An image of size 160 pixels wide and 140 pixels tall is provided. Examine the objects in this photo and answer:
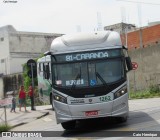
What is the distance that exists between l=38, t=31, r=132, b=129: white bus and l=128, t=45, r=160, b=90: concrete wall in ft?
71.4

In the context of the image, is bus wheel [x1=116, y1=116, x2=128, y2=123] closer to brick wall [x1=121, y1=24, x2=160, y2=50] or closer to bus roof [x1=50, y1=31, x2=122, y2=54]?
A: bus roof [x1=50, y1=31, x2=122, y2=54]

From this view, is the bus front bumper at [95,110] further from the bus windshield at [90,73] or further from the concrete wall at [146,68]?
the concrete wall at [146,68]

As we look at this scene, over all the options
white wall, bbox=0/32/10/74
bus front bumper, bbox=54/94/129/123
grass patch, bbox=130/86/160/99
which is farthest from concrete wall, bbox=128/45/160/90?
white wall, bbox=0/32/10/74

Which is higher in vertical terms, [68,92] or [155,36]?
[155,36]

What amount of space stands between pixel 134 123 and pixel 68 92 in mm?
2692

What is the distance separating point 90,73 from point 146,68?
78.3 feet

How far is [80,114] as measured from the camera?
543 inches

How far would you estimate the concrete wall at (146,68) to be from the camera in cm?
3603

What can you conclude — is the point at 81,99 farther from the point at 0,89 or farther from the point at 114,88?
the point at 0,89

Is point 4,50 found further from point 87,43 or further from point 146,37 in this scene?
point 87,43

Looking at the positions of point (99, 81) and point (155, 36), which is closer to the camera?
point (99, 81)

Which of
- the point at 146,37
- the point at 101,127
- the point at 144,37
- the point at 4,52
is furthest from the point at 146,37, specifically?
the point at 101,127

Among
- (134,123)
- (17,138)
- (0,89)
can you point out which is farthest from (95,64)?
(0,89)

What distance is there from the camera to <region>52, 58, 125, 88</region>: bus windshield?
1403 centimetres
